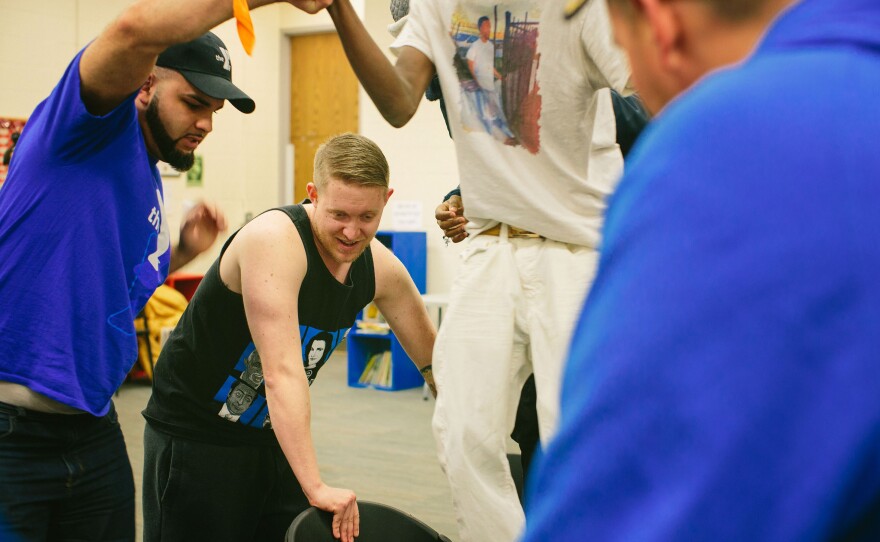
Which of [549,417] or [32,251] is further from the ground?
[32,251]

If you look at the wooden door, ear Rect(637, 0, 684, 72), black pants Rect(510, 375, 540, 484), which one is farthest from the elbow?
the wooden door

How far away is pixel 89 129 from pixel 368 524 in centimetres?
101

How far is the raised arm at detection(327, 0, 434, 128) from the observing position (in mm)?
1442

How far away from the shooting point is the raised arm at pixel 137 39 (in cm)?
126

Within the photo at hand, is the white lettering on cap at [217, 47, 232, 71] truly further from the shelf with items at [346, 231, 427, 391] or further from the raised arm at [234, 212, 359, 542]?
the shelf with items at [346, 231, 427, 391]

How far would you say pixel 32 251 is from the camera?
1.60 m

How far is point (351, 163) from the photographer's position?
2029 millimetres

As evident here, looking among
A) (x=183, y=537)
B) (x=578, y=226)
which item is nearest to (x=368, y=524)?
(x=183, y=537)

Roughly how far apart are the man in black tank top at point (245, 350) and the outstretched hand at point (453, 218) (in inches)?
5.9

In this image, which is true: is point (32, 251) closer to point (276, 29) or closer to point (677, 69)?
point (677, 69)

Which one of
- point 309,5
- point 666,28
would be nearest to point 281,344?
point 309,5

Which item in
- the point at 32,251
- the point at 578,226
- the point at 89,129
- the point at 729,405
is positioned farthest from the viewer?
the point at 578,226

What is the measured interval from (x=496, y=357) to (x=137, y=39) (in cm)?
87

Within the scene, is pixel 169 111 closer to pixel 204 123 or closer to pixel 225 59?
pixel 204 123
